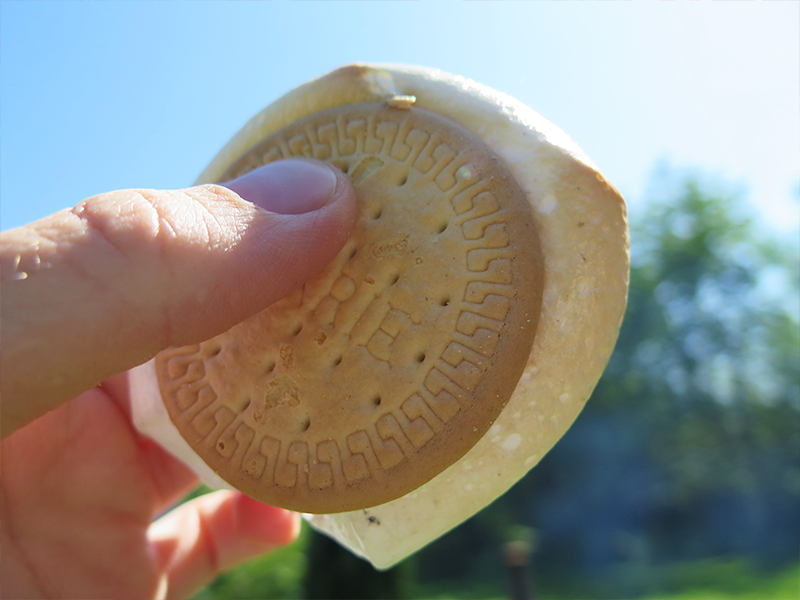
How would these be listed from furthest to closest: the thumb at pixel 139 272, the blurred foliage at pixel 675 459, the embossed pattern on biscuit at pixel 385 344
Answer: the blurred foliage at pixel 675 459 → the embossed pattern on biscuit at pixel 385 344 → the thumb at pixel 139 272

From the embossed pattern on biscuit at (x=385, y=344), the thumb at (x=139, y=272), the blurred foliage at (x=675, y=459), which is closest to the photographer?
the thumb at (x=139, y=272)

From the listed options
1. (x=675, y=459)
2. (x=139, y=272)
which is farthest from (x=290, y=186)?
(x=675, y=459)

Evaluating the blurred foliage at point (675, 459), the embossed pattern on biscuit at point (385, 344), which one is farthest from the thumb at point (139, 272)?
the blurred foliage at point (675, 459)

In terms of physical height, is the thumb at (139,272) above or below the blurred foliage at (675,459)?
above

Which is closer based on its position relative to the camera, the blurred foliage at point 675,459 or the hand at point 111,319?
the hand at point 111,319

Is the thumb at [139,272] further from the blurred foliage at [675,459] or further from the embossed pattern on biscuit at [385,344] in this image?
the blurred foliage at [675,459]

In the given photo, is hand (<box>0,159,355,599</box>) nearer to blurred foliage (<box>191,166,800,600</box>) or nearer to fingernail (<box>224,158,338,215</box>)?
fingernail (<box>224,158,338,215</box>)

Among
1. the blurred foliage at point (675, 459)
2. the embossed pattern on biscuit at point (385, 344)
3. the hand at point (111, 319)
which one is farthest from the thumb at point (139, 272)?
the blurred foliage at point (675, 459)
